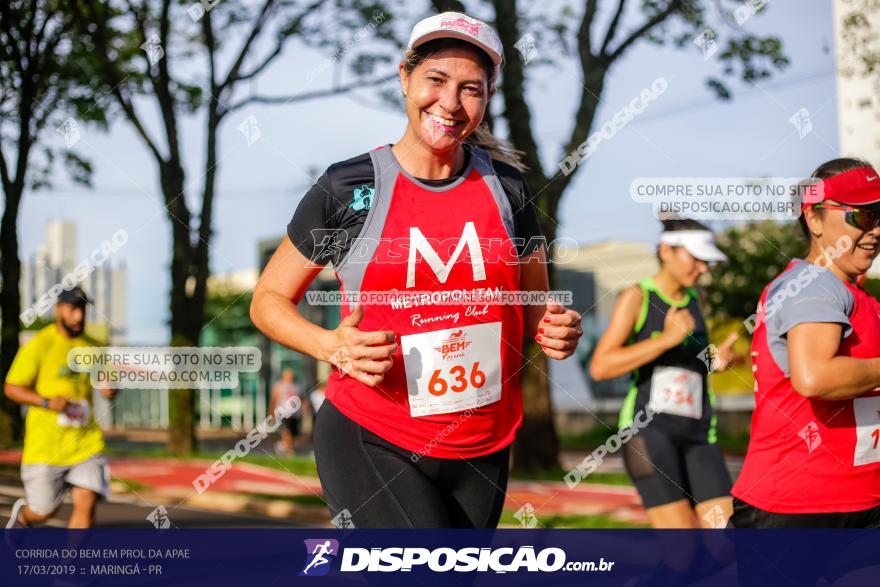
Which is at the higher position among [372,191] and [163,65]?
[163,65]

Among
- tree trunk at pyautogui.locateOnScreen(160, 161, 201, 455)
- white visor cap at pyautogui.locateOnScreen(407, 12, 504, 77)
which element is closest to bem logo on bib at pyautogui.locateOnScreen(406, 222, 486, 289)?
white visor cap at pyautogui.locateOnScreen(407, 12, 504, 77)

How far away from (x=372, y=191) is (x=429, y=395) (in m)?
0.58

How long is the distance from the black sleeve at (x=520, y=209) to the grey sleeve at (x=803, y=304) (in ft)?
2.27

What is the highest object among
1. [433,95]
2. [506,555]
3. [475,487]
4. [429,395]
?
[433,95]

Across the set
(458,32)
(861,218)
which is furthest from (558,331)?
(861,218)

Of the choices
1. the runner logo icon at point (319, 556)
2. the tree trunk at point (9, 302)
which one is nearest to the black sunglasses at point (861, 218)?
the runner logo icon at point (319, 556)

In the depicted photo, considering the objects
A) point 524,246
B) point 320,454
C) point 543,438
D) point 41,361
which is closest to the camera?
point 320,454

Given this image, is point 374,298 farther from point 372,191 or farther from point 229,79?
point 229,79

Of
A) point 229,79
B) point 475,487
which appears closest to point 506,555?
point 475,487

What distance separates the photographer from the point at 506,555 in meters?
3.65

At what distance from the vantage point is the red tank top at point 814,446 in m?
2.60

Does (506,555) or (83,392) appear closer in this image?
(506,555)

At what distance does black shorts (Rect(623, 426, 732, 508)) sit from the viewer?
405 centimetres

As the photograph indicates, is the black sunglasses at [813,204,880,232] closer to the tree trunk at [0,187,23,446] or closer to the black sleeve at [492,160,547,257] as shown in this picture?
the black sleeve at [492,160,547,257]
